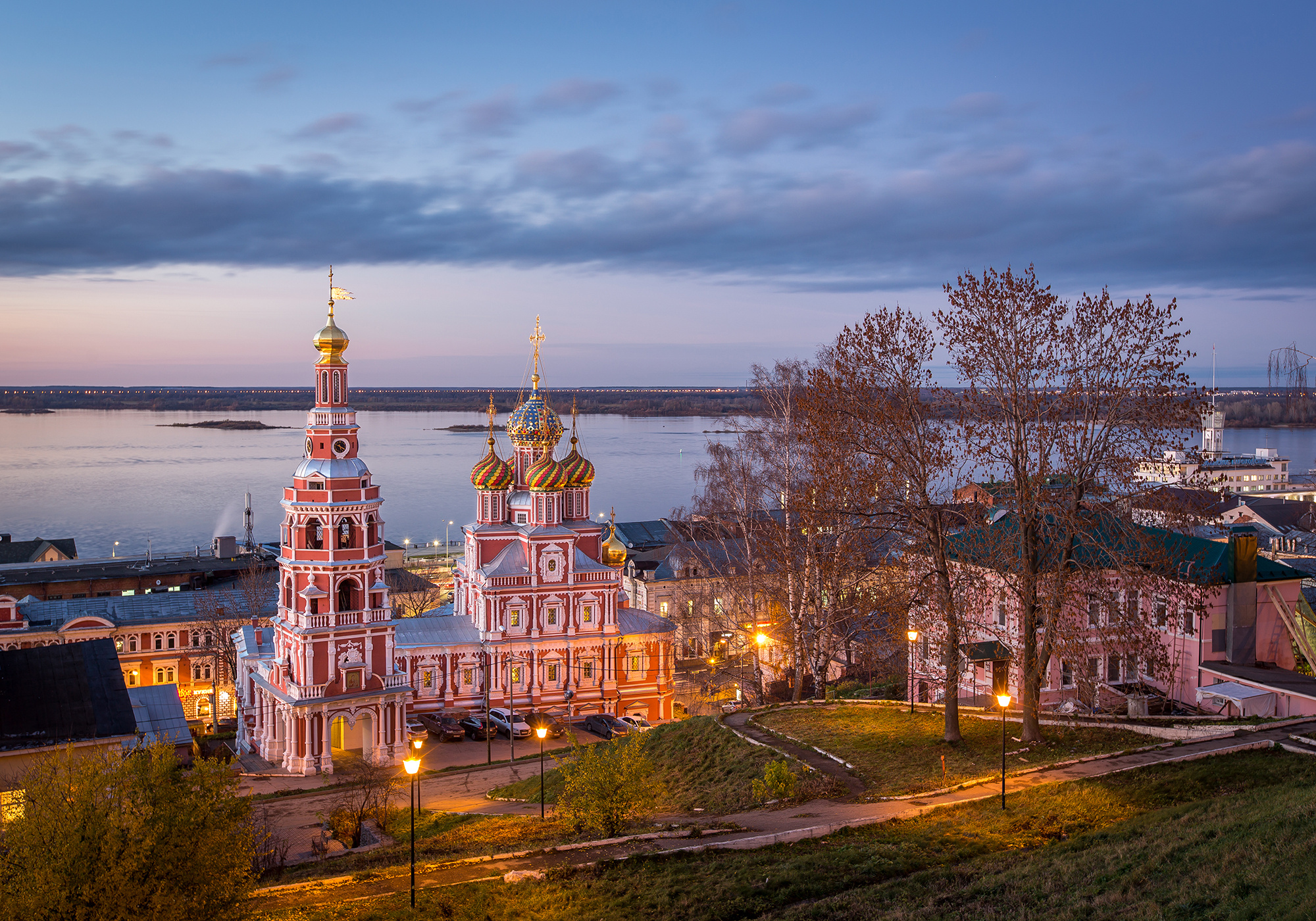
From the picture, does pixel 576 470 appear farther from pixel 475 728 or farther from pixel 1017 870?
pixel 1017 870

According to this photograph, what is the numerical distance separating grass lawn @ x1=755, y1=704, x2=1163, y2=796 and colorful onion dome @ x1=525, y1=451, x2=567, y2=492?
14.6 metres

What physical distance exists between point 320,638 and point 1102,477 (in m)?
20.9

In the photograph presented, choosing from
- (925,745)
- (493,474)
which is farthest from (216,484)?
(925,745)

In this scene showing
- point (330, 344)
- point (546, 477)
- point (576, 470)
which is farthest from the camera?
point (576, 470)

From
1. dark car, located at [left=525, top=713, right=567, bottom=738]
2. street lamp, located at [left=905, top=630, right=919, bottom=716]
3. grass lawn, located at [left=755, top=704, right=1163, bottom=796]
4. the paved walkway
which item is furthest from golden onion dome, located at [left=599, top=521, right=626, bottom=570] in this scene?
the paved walkway

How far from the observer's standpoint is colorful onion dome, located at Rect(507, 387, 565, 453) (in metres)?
36.4

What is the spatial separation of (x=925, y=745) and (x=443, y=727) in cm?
1705

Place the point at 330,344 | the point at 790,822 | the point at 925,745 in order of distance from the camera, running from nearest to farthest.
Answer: the point at 790,822 < the point at 925,745 < the point at 330,344

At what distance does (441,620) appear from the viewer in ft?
112

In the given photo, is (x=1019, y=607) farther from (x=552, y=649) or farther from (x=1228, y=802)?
(x=552, y=649)

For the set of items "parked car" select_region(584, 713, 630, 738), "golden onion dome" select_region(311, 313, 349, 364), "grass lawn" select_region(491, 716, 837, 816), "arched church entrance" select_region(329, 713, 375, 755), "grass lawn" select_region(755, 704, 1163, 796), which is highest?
"golden onion dome" select_region(311, 313, 349, 364)

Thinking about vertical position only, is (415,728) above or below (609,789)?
below

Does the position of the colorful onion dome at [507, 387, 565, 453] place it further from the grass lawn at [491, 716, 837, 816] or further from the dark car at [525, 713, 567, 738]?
the grass lawn at [491, 716, 837, 816]

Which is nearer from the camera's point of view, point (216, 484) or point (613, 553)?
point (613, 553)
